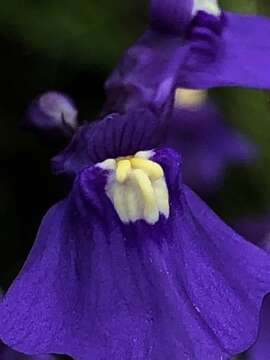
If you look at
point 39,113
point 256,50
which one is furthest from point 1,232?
point 256,50

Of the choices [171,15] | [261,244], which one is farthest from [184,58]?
[261,244]

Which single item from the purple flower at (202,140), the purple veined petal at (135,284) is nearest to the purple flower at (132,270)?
the purple veined petal at (135,284)

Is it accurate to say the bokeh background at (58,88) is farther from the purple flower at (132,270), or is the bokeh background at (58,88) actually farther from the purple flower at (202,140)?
the purple flower at (132,270)

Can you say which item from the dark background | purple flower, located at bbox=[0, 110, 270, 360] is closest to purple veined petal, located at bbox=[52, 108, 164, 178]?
purple flower, located at bbox=[0, 110, 270, 360]

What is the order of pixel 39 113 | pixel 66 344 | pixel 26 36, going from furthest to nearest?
pixel 26 36 → pixel 39 113 → pixel 66 344

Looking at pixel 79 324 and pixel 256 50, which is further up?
pixel 256 50

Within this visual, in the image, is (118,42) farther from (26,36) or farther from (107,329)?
(107,329)

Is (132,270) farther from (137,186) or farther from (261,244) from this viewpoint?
(261,244)
